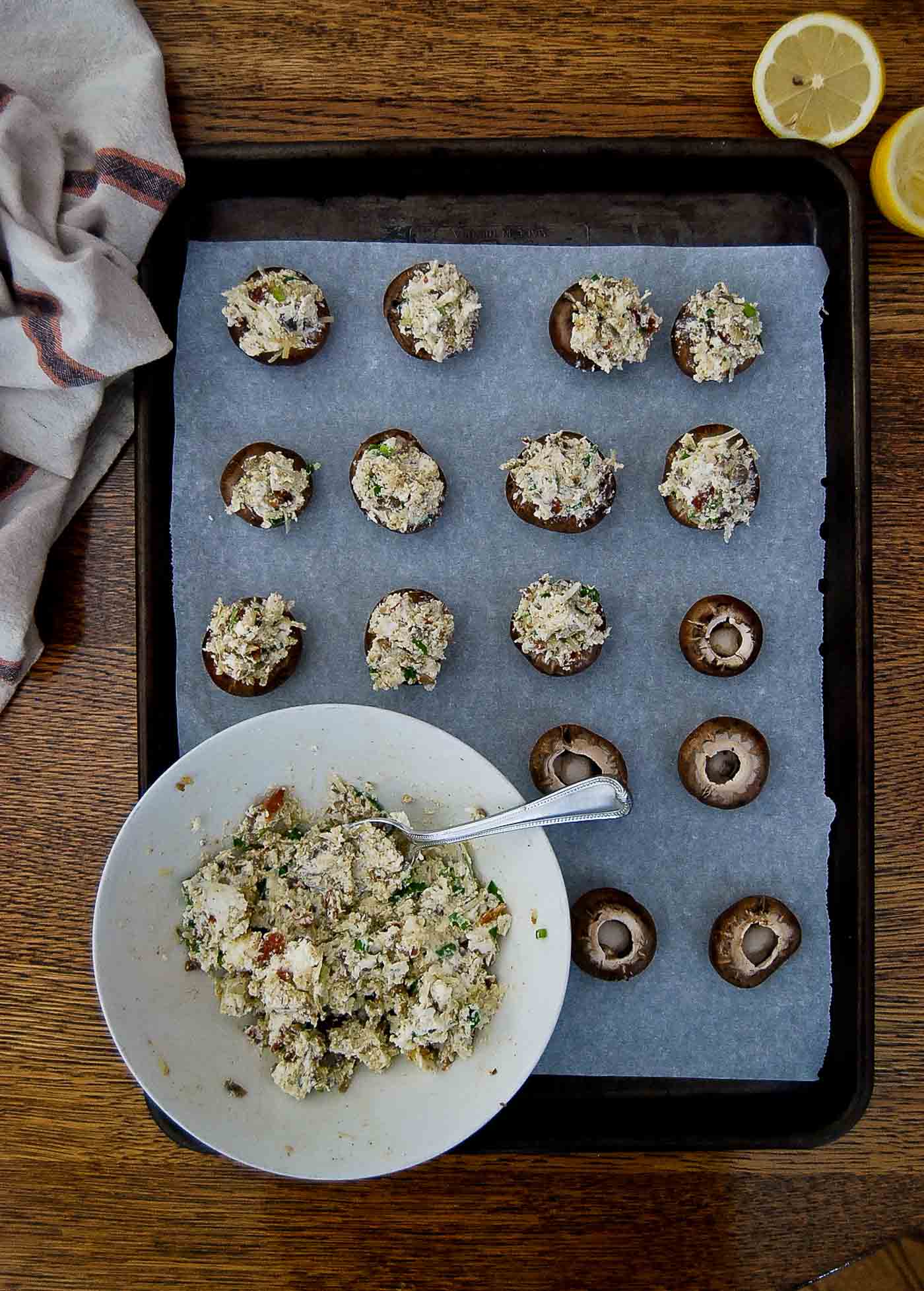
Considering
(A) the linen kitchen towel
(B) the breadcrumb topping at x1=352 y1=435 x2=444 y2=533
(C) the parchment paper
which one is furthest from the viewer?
(C) the parchment paper

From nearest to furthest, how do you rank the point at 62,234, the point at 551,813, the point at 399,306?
the point at 551,813 → the point at 62,234 → the point at 399,306

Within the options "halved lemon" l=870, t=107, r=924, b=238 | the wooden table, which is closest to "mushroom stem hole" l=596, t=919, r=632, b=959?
the wooden table

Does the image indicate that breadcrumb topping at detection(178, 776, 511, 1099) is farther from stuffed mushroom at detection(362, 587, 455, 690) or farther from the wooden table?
the wooden table

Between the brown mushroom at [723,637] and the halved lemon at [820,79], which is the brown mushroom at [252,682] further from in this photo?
the halved lemon at [820,79]

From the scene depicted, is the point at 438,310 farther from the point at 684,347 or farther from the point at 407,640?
the point at 407,640

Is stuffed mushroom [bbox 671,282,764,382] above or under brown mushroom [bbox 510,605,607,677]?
above

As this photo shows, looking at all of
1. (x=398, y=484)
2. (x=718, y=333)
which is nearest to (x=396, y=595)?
(x=398, y=484)

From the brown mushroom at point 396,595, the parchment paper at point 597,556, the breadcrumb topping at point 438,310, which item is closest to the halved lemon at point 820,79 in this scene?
the parchment paper at point 597,556
